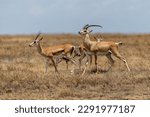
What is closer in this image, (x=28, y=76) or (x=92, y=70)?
(x=28, y=76)

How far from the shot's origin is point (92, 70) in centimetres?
1891

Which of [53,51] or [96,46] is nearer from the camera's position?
[96,46]

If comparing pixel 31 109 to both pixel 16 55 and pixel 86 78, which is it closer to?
pixel 86 78

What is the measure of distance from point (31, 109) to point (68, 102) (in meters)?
0.73

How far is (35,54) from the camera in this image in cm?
2797

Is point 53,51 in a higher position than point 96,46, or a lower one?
lower

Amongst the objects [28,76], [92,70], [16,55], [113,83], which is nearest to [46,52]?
[92,70]

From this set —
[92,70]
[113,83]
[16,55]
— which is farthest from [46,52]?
[16,55]

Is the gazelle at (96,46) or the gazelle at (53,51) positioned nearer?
the gazelle at (96,46)

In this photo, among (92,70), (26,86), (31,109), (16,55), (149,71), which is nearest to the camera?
(31,109)

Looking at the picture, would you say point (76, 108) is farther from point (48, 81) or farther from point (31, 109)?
point (48, 81)

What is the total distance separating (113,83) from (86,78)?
37.1 inches

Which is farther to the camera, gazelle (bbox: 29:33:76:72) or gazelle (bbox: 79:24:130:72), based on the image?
gazelle (bbox: 29:33:76:72)

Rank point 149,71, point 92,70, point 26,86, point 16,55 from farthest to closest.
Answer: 1. point 16,55
2. point 92,70
3. point 149,71
4. point 26,86
